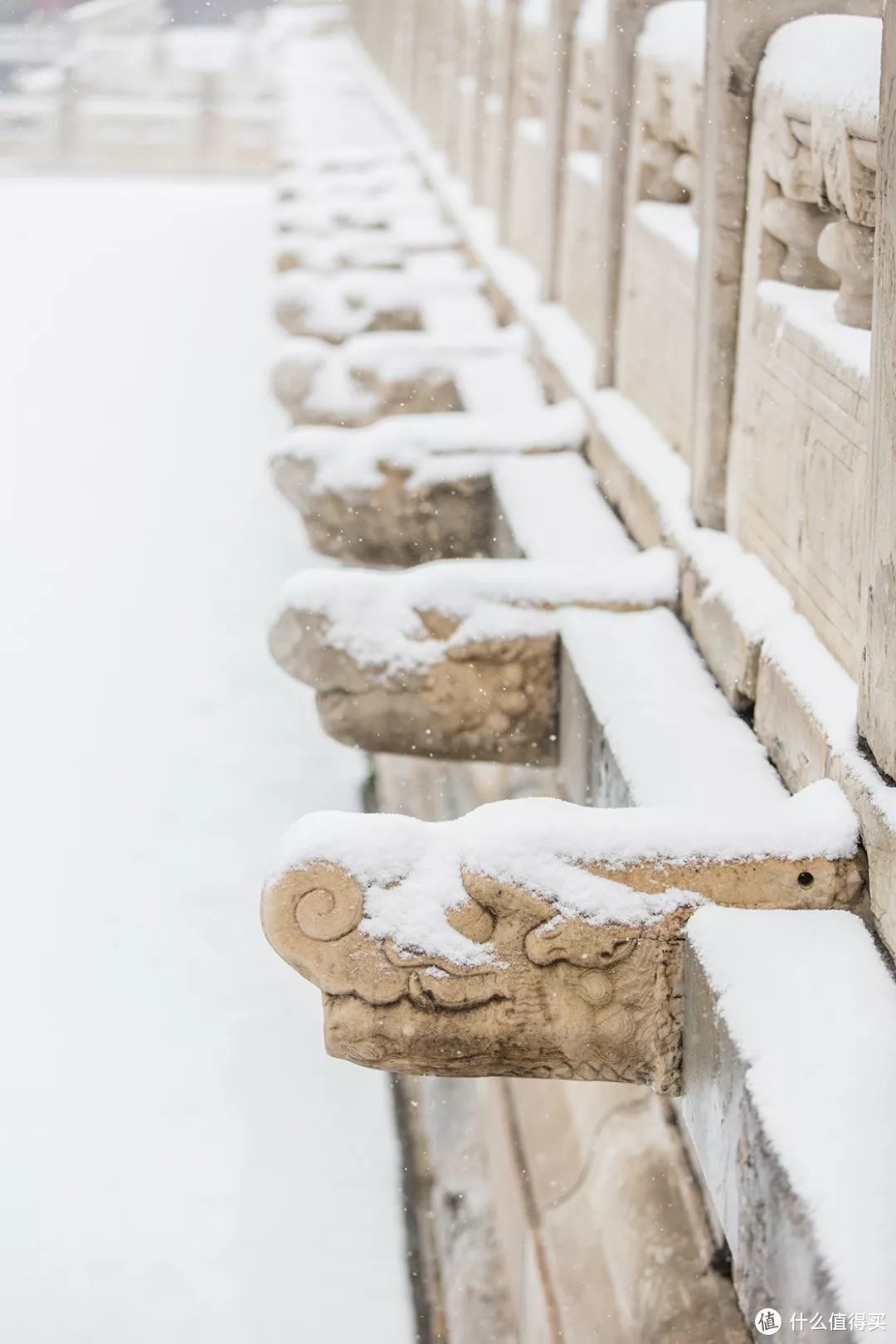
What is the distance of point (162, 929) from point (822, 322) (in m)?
3.16

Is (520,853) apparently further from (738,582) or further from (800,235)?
(800,235)

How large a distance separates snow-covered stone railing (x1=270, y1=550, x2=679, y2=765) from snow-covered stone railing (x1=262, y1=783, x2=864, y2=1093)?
4.35ft

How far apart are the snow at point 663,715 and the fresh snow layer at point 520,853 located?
0.12 meters

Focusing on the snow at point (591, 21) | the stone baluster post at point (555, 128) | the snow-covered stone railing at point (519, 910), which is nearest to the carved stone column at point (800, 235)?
the snow-covered stone railing at point (519, 910)

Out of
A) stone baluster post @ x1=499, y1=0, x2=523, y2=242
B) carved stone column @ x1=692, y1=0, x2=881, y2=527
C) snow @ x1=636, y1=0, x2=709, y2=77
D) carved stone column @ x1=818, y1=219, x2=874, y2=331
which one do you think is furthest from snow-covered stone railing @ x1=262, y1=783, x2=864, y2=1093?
stone baluster post @ x1=499, y1=0, x2=523, y2=242

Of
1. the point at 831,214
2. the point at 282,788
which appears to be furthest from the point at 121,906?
the point at 831,214

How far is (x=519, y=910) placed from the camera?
2.48 meters

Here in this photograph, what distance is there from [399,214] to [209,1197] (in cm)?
761

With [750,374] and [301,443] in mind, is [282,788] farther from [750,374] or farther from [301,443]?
[750,374]

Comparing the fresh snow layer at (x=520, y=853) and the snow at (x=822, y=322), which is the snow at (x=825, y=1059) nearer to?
the fresh snow layer at (x=520, y=853)

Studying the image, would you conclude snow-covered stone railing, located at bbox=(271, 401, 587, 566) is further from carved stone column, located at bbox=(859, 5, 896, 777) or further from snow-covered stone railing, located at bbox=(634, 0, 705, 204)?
carved stone column, located at bbox=(859, 5, 896, 777)

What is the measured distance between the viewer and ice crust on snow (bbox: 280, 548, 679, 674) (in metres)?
3.88

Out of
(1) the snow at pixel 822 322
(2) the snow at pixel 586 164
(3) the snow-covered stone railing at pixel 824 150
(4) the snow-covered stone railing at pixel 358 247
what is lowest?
(4) the snow-covered stone railing at pixel 358 247

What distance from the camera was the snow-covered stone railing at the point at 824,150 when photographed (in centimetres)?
287
